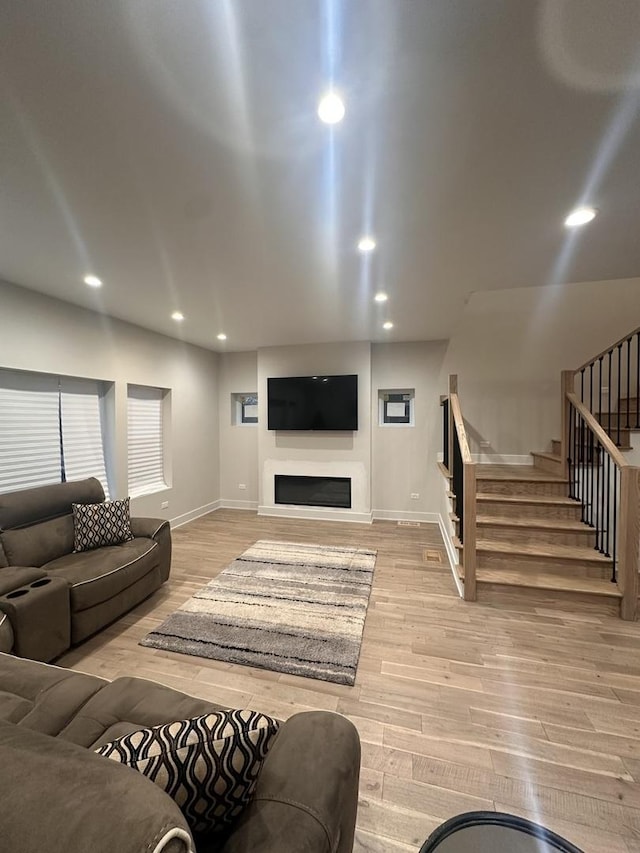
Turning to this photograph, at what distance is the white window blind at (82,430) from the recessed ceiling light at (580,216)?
14.7ft

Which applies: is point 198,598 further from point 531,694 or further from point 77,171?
point 77,171

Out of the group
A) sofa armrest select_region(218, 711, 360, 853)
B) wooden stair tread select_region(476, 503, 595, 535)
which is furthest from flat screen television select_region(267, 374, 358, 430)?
sofa armrest select_region(218, 711, 360, 853)

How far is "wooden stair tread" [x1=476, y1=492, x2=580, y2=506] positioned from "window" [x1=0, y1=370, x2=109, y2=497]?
4.28 metres

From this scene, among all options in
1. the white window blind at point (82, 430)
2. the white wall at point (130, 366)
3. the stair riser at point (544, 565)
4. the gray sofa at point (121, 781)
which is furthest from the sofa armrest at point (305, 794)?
the white window blind at point (82, 430)

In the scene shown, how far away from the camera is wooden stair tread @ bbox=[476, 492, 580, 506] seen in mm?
3281

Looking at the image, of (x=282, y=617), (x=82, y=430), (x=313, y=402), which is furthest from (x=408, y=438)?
(x=82, y=430)

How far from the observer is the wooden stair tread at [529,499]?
10.8 feet

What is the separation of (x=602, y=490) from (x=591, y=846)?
2629 mm

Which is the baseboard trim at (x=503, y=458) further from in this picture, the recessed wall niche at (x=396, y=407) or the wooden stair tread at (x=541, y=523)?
the wooden stair tread at (x=541, y=523)

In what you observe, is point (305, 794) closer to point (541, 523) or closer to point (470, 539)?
point (470, 539)

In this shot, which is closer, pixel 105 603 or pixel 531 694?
pixel 531 694

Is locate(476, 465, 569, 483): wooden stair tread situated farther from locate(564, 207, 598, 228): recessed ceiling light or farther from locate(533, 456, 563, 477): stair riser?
locate(564, 207, 598, 228): recessed ceiling light

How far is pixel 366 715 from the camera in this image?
1776 millimetres

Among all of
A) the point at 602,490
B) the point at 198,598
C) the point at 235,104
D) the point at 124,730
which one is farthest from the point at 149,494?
the point at 602,490
